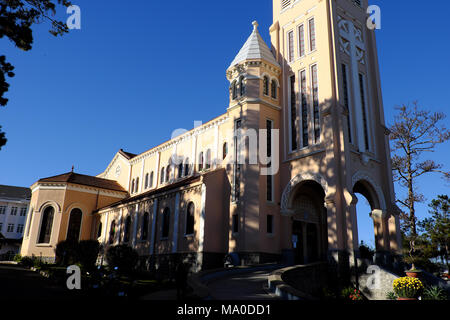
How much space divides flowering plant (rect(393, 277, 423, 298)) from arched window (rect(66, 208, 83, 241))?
1214 inches

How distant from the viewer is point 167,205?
26.7 meters

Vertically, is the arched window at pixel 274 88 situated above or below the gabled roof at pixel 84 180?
above

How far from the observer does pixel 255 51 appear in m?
25.1

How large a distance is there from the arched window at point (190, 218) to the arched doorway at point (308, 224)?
21.7ft

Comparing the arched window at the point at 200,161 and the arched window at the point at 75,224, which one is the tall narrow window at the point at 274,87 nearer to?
the arched window at the point at 200,161

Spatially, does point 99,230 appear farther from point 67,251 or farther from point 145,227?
point 145,227

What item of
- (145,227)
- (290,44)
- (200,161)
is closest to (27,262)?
(145,227)

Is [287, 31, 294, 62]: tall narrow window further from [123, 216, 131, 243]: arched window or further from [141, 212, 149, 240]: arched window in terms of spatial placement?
[123, 216, 131, 243]: arched window

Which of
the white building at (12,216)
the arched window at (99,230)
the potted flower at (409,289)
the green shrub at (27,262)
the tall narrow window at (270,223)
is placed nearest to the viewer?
Result: the potted flower at (409,289)

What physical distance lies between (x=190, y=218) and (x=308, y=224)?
329 inches

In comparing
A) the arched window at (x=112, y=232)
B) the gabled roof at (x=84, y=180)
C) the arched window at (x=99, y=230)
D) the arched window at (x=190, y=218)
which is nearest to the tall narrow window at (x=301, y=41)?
the arched window at (x=190, y=218)

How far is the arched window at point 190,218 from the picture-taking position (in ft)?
78.6
